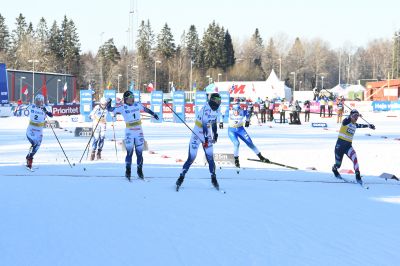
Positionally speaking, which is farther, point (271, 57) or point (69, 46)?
point (271, 57)

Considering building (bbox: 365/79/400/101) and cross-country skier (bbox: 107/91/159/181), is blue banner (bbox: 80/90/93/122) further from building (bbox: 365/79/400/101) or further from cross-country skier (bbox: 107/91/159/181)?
building (bbox: 365/79/400/101)

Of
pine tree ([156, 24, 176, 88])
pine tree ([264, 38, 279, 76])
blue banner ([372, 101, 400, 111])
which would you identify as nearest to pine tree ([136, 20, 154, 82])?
pine tree ([156, 24, 176, 88])

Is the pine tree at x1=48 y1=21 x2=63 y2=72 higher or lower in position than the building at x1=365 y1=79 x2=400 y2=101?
higher

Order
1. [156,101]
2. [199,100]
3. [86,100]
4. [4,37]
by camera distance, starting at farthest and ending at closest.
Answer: [4,37] → [86,100] → [156,101] → [199,100]

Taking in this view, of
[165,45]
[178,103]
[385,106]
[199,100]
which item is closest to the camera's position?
[199,100]

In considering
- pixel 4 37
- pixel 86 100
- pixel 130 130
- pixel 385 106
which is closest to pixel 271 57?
pixel 4 37

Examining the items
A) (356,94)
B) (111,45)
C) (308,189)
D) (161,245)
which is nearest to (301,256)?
(161,245)

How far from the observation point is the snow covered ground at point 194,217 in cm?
655

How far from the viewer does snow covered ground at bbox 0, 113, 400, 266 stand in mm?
6551

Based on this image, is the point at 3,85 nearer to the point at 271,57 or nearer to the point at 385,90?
the point at 385,90

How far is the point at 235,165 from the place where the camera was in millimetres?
16000

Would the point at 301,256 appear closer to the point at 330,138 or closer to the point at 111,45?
the point at 330,138

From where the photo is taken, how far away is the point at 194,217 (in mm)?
8688

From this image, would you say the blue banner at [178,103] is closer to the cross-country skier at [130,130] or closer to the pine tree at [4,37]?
the cross-country skier at [130,130]
